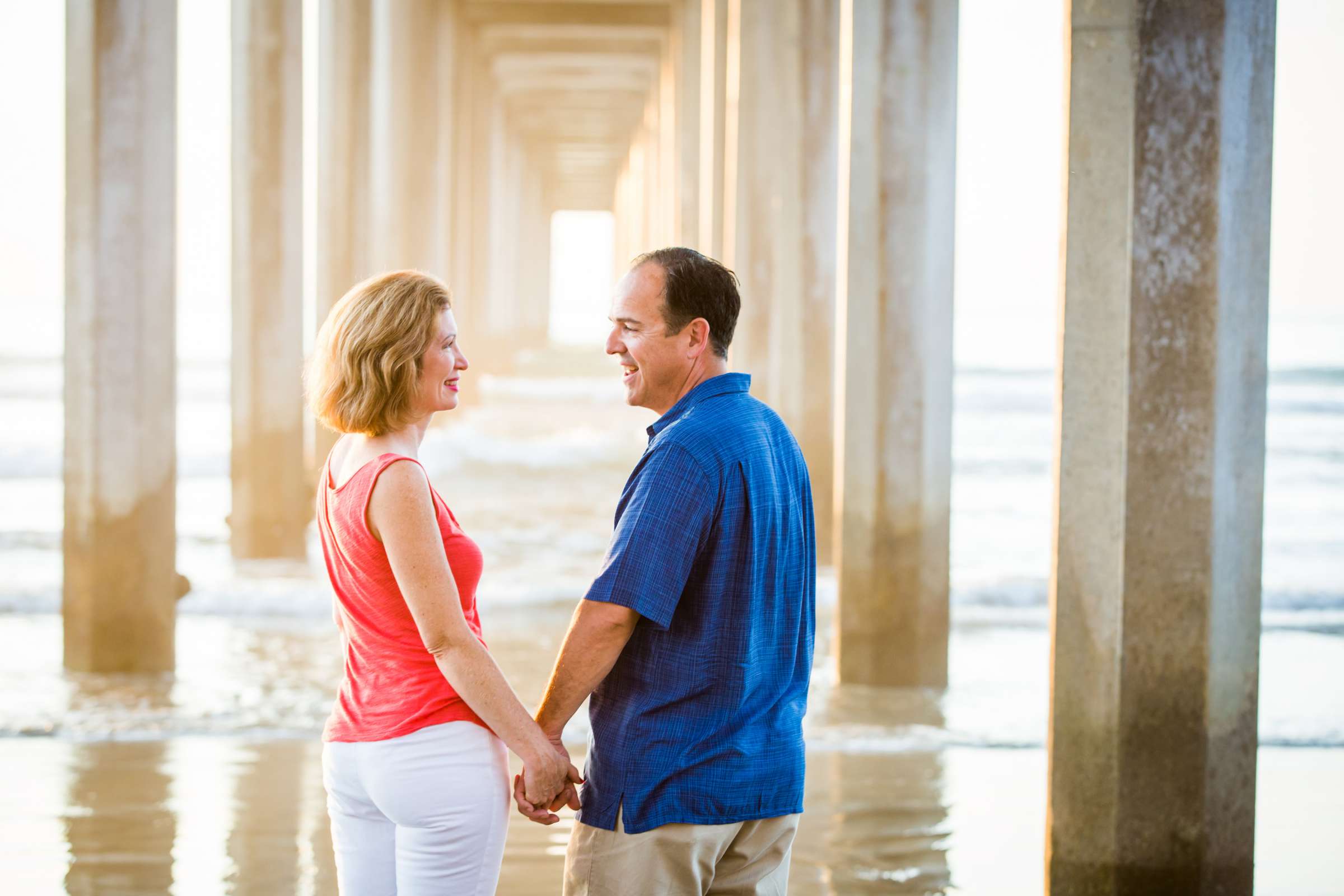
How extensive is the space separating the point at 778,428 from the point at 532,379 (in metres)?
32.7

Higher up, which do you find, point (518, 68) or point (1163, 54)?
point (518, 68)

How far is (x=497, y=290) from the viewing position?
31547 mm

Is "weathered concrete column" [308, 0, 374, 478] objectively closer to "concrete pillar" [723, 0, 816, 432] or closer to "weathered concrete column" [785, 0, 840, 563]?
"concrete pillar" [723, 0, 816, 432]

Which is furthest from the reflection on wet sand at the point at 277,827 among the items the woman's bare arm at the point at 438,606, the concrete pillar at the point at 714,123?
the concrete pillar at the point at 714,123

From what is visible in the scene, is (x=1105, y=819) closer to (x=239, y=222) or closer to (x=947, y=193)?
(x=947, y=193)

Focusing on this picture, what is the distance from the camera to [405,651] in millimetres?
2100

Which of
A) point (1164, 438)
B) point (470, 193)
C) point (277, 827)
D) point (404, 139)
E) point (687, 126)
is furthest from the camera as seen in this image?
point (470, 193)

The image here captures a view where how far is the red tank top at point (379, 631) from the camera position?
207 cm

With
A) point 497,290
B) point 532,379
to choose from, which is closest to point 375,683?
point 497,290

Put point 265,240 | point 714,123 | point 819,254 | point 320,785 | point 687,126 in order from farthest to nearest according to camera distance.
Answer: point 687,126
point 714,123
point 819,254
point 265,240
point 320,785

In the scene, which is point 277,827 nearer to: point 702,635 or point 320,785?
point 320,785

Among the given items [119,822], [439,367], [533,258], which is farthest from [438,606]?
[533,258]

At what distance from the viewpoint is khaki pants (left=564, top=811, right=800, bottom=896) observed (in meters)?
2.02

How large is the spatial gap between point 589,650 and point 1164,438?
61.7 inches
